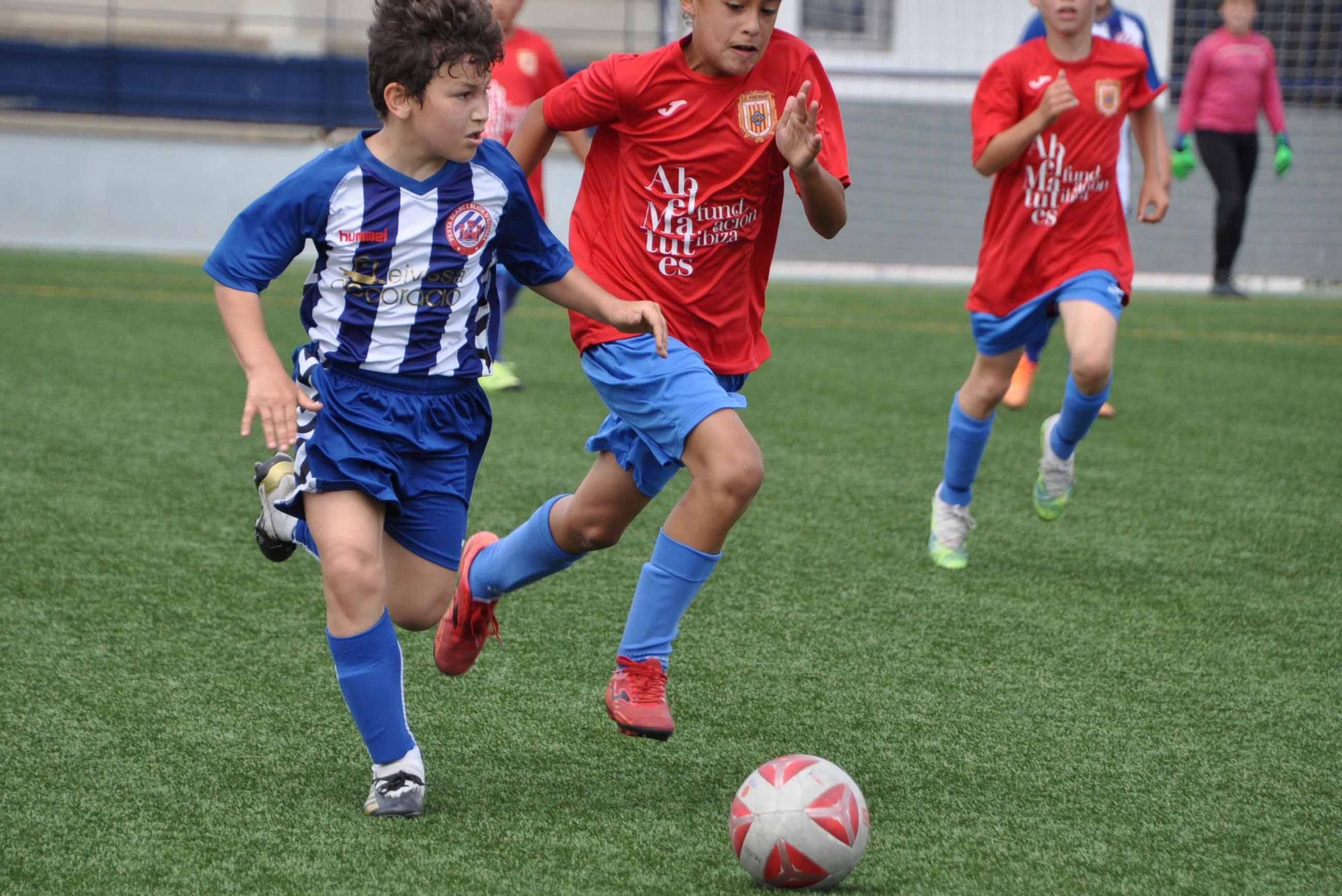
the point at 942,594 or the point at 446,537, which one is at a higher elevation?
the point at 446,537

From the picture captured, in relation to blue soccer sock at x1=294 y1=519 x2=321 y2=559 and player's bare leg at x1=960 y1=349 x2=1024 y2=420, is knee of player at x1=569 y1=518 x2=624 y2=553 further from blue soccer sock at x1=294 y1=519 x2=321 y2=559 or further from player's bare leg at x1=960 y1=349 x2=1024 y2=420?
player's bare leg at x1=960 y1=349 x2=1024 y2=420

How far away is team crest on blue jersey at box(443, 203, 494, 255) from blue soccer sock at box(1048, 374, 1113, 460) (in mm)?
2210

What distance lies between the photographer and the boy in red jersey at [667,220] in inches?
130

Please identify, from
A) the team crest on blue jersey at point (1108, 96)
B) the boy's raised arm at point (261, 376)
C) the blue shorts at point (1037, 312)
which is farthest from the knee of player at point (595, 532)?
the team crest on blue jersey at point (1108, 96)

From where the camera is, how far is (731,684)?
3.48m

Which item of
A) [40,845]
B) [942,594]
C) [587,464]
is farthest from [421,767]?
[587,464]

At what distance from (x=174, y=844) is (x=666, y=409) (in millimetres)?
1225

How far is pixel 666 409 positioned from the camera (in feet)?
10.3

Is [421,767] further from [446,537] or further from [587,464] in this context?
[587,464]

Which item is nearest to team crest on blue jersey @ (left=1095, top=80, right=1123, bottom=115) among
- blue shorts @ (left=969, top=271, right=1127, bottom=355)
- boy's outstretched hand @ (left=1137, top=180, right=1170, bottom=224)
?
boy's outstretched hand @ (left=1137, top=180, right=1170, bottom=224)

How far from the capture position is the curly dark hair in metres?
2.76

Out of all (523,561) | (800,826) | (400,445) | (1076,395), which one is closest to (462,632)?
(523,561)

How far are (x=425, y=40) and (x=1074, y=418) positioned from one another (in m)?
2.64

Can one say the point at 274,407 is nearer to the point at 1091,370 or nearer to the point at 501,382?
the point at 1091,370
